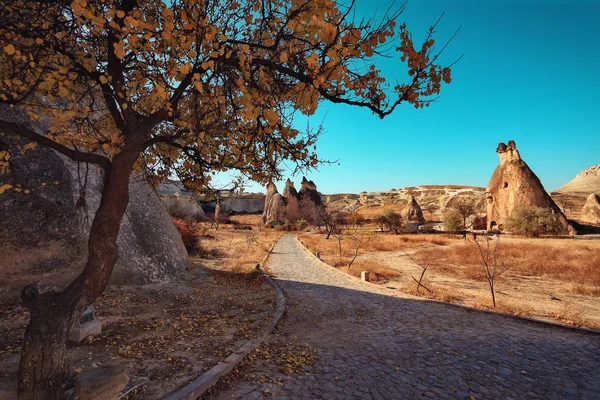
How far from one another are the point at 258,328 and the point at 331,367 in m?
2.17

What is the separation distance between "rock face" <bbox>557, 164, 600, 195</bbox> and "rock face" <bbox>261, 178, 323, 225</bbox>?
8624 cm

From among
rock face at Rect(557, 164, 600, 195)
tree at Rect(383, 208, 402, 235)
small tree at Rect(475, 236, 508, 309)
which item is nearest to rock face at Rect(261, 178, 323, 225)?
tree at Rect(383, 208, 402, 235)

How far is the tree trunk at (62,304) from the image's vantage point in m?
3.01

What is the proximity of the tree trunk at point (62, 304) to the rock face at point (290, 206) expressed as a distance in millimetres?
46417

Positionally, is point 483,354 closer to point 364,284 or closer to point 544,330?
point 544,330

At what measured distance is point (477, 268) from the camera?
51.4 ft

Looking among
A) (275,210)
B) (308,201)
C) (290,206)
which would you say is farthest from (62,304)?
(308,201)

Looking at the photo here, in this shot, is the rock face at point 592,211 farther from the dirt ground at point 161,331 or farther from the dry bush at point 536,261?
the dirt ground at point 161,331

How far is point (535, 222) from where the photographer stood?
28.9 meters

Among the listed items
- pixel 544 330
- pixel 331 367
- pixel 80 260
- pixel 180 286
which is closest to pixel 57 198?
pixel 80 260

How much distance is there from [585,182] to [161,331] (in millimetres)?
131695

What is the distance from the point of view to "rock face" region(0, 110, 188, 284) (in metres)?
6.91

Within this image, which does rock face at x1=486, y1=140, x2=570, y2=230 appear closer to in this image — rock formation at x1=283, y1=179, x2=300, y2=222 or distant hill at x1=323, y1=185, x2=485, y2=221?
distant hill at x1=323, y1=185, x2=485, y2=221

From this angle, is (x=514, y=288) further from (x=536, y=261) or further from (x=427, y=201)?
(x=427, y=201)
